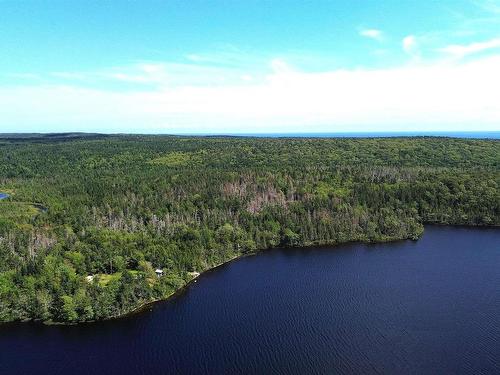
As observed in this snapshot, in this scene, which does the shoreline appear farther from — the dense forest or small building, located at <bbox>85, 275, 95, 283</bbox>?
small building, located at <bbox>85, 275, 95, 283</bbox>

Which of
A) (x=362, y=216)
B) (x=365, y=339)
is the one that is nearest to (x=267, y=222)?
(x=362, y=216)

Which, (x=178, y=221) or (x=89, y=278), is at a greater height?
(x=178, y=221)

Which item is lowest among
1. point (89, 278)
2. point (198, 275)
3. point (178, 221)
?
point (198, 275)

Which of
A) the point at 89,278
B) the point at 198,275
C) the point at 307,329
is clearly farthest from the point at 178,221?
the point at 307,329

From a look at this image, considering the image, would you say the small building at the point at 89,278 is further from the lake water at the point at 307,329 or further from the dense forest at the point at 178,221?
the lake water at the point at 307,329

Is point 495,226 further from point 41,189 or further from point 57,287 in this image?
point 41,189

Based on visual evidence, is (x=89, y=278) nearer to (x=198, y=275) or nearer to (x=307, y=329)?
(x=198, y=275)

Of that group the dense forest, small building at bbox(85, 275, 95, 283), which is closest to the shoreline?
the dense forest
